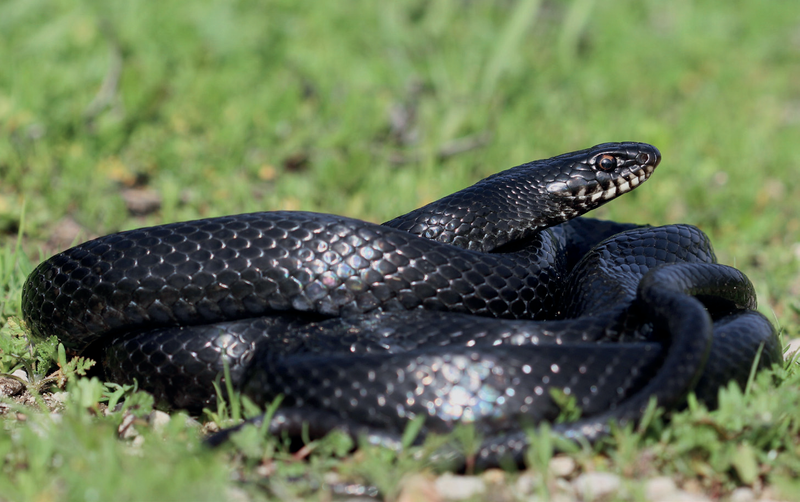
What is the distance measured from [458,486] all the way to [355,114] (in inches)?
216

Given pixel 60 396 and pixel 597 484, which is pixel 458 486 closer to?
pixel 597 484

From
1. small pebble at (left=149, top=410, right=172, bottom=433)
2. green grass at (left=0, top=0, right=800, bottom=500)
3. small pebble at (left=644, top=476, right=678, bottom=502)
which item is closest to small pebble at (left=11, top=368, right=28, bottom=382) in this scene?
green grass at (left=0, top=0, right=800, bottom=500)

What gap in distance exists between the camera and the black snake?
8.85 feet

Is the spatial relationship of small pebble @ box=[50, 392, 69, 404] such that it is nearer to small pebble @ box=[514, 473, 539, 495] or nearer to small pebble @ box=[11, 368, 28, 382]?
small pebble @ box=[11, 368, 28, 382]

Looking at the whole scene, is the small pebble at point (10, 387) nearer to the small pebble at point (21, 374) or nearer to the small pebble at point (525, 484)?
the small pebble at point (21, 374)

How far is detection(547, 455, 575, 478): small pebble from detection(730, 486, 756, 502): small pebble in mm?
530

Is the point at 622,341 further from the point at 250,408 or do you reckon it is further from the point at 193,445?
the point at 193,445

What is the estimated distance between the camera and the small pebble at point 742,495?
2488 millimetres

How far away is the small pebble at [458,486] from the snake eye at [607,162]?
7.24 ft

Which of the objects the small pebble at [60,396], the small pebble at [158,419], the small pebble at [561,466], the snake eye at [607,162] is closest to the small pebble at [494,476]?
the small pebble at [561,466]

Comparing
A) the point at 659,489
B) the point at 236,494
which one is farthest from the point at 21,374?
the point at 659,489

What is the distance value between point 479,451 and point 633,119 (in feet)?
21.3

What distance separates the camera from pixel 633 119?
825 cm

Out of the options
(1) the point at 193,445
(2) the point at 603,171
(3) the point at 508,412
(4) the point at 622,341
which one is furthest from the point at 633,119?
(1) the point at 193,445
